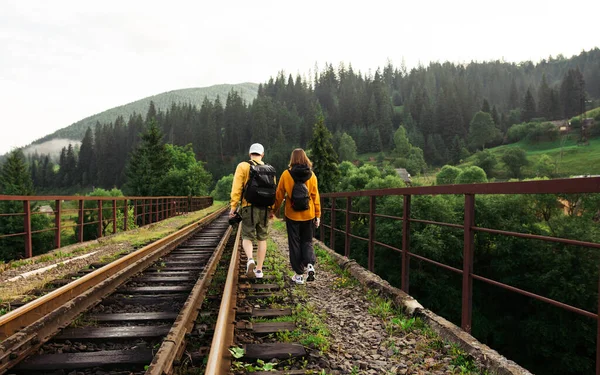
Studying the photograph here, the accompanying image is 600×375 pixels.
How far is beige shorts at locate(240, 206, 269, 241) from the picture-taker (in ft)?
17.4

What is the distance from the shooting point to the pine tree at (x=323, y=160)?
1772 inches

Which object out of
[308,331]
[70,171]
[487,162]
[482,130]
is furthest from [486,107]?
[70,171]

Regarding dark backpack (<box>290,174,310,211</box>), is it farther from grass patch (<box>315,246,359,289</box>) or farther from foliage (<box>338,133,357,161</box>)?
foliage (<box>338,133,357,161</box>)

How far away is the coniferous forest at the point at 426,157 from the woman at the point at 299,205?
75.0ft

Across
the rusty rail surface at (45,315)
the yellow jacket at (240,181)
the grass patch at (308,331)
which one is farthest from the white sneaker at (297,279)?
the rusty rail surface at (45,315)

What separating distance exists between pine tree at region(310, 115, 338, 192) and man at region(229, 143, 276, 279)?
1558 inches

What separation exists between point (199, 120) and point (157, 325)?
14412 cm

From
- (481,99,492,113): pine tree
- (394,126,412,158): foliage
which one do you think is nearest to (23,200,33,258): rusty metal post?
(394,126,412,158): foliage

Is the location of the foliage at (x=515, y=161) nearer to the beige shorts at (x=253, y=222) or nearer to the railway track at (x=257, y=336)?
the beige shorts at (x=253, y=222)

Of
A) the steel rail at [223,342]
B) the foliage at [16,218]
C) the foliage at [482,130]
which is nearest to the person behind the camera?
the steel rail at [223,342]

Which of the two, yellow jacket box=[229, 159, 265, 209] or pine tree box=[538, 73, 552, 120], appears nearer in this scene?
yellow jacket box=[229, 159, 265, 209]

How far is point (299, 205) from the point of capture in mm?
5160

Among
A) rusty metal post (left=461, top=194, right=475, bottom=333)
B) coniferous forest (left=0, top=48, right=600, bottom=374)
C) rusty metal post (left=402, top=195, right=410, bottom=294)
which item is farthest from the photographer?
coniferous forest (left=0, top=48, right=600, bottom=374)

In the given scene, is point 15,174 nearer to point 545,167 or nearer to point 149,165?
point 149,165
